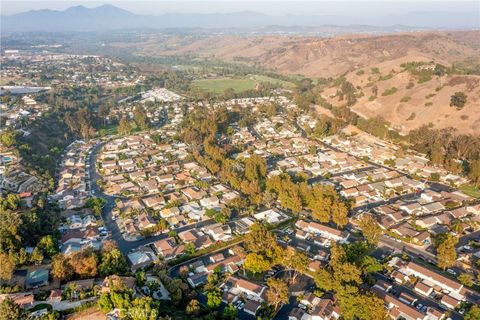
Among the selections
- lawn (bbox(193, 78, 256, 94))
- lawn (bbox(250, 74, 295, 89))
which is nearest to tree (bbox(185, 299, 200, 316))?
lawn (bbox(193, 78, 256, 94))

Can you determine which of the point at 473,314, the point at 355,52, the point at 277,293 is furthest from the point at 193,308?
the point at 355,52

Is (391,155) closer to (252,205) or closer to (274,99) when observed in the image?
(252,205)

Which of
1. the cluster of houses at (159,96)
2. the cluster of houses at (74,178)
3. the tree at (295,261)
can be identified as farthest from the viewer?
the cluster of houses at (159,96)

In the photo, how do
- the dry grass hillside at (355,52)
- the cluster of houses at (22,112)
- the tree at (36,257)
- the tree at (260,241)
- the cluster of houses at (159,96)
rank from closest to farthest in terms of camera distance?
the tree at (36,257), the tree at (260,241), the cluster of houses at (22,112), the cluster of houses at (159,96), the dry grass hillside at (355,52)

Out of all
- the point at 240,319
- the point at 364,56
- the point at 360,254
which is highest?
the point at 364,56

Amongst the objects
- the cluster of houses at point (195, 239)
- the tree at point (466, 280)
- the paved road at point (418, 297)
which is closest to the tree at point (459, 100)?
the cluster of houses at point (195, 239)

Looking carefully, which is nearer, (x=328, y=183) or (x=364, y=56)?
(x=328, y=183)

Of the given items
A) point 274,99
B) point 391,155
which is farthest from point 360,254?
point 274,99

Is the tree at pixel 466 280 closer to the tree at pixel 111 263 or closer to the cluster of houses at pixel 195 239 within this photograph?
the cluster of houses at pixel 195 239

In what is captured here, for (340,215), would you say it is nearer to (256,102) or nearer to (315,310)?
(315,310)
